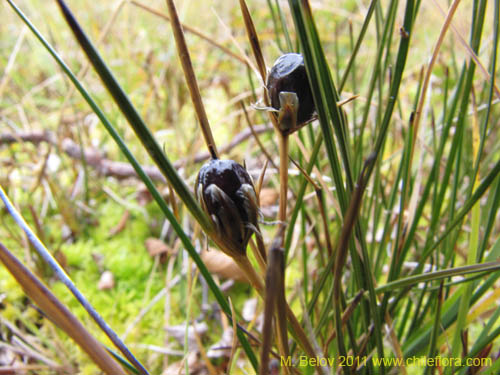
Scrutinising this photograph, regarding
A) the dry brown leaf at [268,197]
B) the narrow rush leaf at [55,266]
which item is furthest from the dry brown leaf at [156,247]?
the narrow rush leaf at [55,266]

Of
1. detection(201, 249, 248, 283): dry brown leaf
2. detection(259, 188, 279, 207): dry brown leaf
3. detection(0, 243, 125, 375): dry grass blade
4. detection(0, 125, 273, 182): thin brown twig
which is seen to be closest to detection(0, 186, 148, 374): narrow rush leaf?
detection(0, 243, 125, 375): dry grass blade

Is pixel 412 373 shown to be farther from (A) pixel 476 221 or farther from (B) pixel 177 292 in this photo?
(B) pixel 177 292

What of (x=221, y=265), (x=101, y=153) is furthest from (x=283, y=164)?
(x=101, y=153)

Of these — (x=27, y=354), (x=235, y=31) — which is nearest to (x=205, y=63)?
(x=235, y=31)

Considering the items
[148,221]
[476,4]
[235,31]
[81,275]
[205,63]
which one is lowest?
[81,275]

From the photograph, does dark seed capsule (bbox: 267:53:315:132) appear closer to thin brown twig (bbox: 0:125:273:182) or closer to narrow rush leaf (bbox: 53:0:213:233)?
narrow rush leaf (bbox: 53:0:213:233)

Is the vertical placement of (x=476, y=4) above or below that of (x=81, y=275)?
above

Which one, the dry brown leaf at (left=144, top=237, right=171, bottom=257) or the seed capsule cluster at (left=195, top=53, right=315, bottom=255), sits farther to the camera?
the dry brown leaf at (left=144, top=237, right=171, bottom=257)
